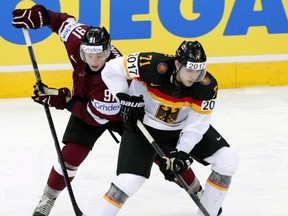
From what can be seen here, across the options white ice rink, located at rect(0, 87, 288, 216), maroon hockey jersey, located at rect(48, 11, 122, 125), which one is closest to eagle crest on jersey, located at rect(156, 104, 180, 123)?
maroon hockey jersey, located at rect(48, 11, 122, 125)

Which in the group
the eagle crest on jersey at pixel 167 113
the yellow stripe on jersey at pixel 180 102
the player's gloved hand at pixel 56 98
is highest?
the yellow stripe on jersey at pixel 180 102

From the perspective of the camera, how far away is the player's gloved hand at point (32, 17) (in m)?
3.98

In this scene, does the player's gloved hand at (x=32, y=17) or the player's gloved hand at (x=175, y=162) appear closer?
the player's gloved hand at (x=175, y=162)

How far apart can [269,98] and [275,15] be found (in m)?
0.72

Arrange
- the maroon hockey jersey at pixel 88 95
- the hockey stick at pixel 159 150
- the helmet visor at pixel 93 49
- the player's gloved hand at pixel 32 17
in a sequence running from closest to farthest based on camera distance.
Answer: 1. the hockey stick at pixel 159 150
2. the helmet visor at pixel 93 49
3. the maroon hockey jersey at pixel 88 95
4. the player's gloved hand at pixel 32 17

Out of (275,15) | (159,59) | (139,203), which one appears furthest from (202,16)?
(159,59)

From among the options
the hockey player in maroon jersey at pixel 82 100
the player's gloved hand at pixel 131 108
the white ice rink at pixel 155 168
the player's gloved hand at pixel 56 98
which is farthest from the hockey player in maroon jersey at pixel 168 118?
the white ice rink at pixel 155 168

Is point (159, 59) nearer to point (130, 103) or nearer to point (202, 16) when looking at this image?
point (130, 103)

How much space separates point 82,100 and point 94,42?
36 centimetres

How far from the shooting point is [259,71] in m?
6.33

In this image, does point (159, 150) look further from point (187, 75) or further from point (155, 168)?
point (155, 168)

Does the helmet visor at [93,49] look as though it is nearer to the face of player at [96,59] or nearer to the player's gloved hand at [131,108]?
the face of player at [96,59]

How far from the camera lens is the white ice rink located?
4.07 metres

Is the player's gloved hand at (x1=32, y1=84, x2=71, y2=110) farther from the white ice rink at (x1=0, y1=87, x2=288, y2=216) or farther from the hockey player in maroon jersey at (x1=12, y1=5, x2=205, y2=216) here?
the white ice rink at (x1=0, y1=87, x2=288, y2=216)
